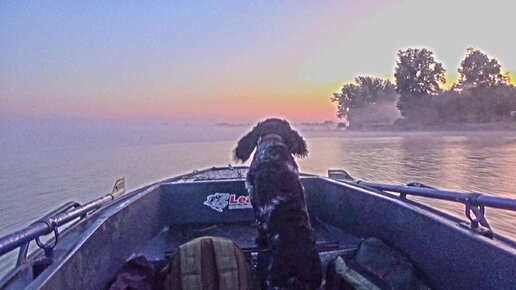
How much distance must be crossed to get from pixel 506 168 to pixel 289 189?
Result: 14.9 m

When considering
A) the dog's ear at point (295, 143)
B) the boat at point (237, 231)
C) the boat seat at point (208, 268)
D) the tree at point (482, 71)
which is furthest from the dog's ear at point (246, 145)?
the tree at point (482, 71)

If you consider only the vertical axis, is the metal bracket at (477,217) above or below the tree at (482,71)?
below

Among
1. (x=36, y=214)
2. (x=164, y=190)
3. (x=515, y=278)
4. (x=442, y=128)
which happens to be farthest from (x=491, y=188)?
(x=442, y=128)

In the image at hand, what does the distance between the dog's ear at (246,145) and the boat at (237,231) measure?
0.65 m

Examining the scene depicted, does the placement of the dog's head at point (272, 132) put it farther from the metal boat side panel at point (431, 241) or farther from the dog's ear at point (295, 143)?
the metal boat side panel at point (431, 241)

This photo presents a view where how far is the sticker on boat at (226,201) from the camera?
14.3ft

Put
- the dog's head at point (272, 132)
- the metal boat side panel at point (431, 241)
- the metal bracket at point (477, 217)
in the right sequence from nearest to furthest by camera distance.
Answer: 1. the metal boat side panel at point (431, 241)
2. the metal bracket at point (477, 217)
3. the dog's head at point (272, 132)

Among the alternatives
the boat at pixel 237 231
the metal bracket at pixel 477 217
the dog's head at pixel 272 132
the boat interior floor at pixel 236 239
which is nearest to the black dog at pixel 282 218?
the dog's head at pixel 272 132

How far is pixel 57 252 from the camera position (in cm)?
220

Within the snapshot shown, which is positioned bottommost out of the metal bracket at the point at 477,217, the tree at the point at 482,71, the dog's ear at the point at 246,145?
the metal bracket at the point at 477,217

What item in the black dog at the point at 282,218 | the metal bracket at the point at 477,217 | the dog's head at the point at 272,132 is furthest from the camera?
the dog's head at the point at 272,132

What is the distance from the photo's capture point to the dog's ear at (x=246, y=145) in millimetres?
3750

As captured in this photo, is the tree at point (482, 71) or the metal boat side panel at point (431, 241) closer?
the metal boat side panel at point (431, 241)

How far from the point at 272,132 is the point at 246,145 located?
303 mm
